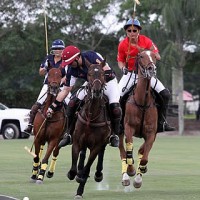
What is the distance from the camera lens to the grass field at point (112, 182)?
46.3 feet

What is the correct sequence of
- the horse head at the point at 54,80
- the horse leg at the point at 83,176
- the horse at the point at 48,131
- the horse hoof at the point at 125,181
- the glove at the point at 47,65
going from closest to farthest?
the horse leg at the point at 83,176 < the horse hoof at the point at 125,181 < the horse head at the point at 54,80 < the horse at the point at 48,131 < the glove at the point at 47,65

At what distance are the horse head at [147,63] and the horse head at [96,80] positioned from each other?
1.39m

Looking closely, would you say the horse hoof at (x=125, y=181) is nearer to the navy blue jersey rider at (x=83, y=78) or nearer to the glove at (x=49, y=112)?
the navy blue jersey rider at (x=83, y=78)

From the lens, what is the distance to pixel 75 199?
531 inches

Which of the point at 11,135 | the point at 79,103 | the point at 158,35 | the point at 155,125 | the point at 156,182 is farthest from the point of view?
the point at 158,35

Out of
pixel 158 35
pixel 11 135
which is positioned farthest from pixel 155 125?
pixel 158 35

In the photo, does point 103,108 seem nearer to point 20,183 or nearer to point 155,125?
point 155,125

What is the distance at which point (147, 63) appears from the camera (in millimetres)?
14672

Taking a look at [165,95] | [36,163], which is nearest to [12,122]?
[36,163]

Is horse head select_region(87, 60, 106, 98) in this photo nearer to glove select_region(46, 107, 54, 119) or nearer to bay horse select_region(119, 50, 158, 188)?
bay horse select_region(119, 50, 158, 188)

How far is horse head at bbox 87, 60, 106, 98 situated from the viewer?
13.1 m

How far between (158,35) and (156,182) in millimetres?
30360

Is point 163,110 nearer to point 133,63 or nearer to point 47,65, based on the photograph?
point 133,63

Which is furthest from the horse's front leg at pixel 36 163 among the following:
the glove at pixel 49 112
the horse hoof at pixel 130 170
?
the horse hoof at pixel 130 170
